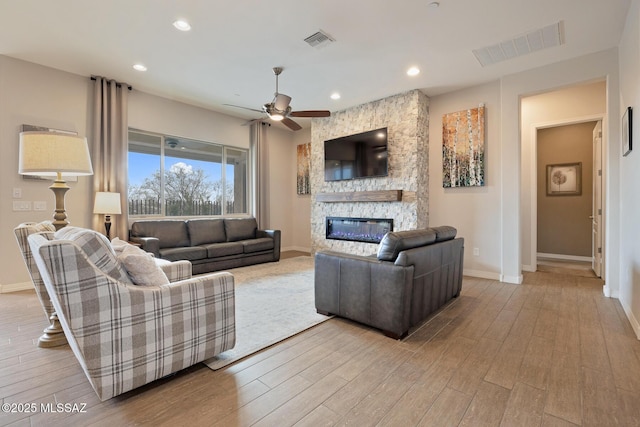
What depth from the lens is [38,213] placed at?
3930 millimetres

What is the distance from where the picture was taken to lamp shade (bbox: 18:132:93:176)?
2045mm

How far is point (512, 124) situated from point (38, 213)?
663 centimetres

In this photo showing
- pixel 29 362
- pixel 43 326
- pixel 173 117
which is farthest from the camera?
pixel 173 117

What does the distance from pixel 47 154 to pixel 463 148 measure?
4948 mm

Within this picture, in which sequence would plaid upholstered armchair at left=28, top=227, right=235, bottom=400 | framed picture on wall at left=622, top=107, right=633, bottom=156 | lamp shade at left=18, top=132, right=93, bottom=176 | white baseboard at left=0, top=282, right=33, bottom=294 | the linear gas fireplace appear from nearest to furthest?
plaid upholstered armchair at left=28, top=227, right=235, bottom=400 < lamp shade at left=18, top=132, right=93, bottom=176 < framed picture on wall at left=622, top=107, right=633, bottom=156 < white baseboard at left=0, top=282, right=33, bottom=294 < the linear gas fireplace

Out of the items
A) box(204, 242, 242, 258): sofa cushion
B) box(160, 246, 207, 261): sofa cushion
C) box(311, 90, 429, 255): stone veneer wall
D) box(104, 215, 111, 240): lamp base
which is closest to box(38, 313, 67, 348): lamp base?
box(160, 246, 207, 261): sofa cushion

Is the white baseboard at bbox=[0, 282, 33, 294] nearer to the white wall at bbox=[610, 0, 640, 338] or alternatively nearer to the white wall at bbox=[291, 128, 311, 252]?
the white wall at bbox=[291, 128, 311, 252]

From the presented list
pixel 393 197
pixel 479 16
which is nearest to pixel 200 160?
pixel 393 197

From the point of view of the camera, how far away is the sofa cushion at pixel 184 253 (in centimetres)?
428

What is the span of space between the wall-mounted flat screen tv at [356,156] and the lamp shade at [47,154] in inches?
162

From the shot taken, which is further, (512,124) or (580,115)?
(580,115)

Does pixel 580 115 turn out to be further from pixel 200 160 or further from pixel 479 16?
pixel 200 160

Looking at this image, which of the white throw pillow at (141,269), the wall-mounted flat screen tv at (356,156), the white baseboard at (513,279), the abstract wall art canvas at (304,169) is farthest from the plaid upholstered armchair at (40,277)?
the abstract wall art canvas at (304,169)

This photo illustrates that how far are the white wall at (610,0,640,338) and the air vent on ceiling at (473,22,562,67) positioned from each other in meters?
0.58
